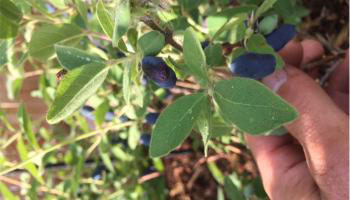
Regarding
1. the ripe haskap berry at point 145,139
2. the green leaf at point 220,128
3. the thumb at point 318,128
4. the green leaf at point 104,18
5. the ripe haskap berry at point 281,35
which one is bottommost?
the ripe haskap berry at point 145,139

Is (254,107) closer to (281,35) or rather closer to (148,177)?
(281,35)

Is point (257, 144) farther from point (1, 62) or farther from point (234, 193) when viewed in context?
point (1, 62)

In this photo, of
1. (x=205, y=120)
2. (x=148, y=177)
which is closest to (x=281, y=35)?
(x=205, y=120)

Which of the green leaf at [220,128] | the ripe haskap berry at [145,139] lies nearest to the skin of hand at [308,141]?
the green leaf at [220,128]

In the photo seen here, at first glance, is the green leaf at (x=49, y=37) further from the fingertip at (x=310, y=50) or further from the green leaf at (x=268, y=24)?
the fingertip at (x=310, y=50)

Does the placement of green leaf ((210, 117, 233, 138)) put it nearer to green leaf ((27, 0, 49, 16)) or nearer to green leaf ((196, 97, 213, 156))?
green leaf ((196, 97, 213, 156))

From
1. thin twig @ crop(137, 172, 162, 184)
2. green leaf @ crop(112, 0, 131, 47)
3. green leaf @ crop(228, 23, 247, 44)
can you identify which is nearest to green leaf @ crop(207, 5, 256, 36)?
green leaf @ crop(228, 23, 247, 44)

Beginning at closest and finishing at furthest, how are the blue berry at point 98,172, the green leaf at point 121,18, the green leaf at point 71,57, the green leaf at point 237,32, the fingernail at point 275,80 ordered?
the green leaf at point 121,18
the green leaf at point 71,57
the green leaf at point 237,32
the fingernail at point 275,80
the blue berry at point 98,172
